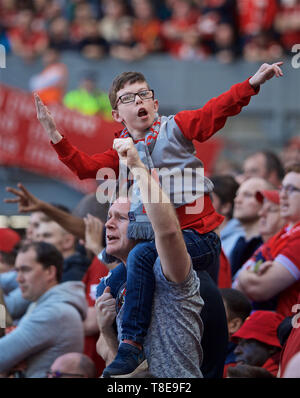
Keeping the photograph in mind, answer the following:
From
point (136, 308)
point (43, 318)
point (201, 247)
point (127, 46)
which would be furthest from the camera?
point (127, 46)

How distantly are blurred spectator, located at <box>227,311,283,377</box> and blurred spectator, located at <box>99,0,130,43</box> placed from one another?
8.24 m

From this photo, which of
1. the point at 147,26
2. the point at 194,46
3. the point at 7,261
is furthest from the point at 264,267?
the point at 147,26

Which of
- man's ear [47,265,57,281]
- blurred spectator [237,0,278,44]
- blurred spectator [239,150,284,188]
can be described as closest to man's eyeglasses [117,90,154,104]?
man's ear [47,265,57,281]

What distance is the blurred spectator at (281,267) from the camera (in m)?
4.18

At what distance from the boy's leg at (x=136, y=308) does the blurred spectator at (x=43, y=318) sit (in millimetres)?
1639

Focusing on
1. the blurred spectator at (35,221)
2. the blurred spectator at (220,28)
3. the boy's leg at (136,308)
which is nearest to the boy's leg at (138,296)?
the boy's leg at (136,308)

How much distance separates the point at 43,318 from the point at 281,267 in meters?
1.45

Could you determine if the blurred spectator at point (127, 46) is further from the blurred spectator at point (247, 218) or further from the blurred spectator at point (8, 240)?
the blurred spectator at point (247, 218)

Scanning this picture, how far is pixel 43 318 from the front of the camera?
4.61m

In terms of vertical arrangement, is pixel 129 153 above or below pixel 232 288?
above

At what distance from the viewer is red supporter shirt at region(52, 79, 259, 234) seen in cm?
321

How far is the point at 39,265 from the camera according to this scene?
4934mm

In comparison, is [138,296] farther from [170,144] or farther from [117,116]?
[117,116]
